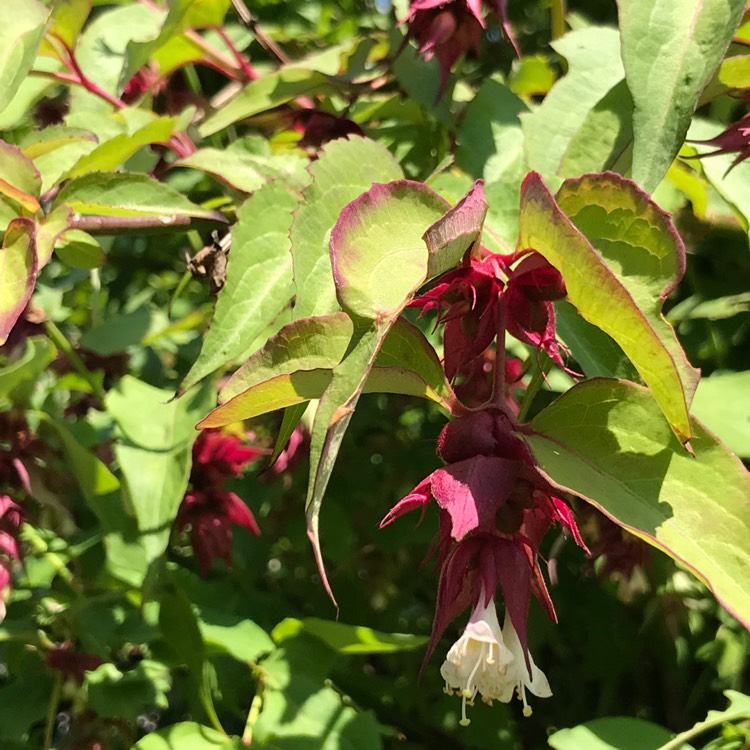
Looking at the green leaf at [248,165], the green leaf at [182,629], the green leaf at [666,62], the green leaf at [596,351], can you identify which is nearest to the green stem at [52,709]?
the green leaf at [182,629]

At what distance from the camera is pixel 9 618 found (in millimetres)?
948

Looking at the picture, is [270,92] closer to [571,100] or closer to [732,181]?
[571,100]

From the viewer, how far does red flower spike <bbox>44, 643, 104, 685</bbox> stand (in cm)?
87

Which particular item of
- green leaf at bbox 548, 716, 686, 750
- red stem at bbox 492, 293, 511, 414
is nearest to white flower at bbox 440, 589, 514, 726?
red stem at bbox 492, 293, 511, 414

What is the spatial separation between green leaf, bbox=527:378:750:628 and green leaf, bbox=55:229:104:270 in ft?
1.46

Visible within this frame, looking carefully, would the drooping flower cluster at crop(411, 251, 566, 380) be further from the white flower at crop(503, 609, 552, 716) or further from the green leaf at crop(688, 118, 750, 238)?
the green leaf at crop(688, 118, 750, 238)

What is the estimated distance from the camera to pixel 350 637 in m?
0.78

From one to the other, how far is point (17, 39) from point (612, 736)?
711 mm

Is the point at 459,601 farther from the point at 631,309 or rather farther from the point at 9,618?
the point at 9,618

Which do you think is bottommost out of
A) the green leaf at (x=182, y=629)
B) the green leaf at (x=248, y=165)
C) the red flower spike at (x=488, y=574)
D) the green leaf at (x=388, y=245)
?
the green leaf at (x=182, y=629)

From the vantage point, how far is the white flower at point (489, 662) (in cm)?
45

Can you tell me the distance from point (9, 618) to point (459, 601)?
25.9 inches

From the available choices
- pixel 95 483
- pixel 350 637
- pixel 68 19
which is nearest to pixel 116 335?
pixel 95 483

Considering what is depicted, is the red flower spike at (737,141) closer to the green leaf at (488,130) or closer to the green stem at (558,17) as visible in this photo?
the green leaf at (488,130)
